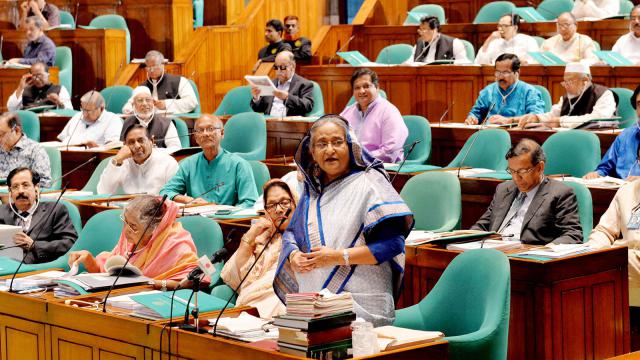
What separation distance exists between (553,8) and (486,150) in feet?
14.7

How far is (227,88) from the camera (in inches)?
452

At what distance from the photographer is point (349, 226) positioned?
3.49 metres

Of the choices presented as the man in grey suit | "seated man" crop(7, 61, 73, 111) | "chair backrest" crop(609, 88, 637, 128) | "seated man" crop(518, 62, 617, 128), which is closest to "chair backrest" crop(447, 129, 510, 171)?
"seated man" crop(518, 62, 617, 128)

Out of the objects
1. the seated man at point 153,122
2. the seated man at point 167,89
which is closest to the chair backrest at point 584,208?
the seated man at point 153,122

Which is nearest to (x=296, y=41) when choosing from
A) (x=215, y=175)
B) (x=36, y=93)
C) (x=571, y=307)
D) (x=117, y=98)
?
(x=117, y=98)

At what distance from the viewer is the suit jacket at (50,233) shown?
5.32 m

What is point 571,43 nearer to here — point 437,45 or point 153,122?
point 437,45

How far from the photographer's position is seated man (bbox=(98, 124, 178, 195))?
21.0 feet

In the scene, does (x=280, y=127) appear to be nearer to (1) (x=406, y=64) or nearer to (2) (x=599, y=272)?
(1) (x=406, y=64)

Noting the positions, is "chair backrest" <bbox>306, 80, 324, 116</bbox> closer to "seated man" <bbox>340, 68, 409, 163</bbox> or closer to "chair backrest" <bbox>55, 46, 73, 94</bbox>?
"seated man" <bbox>340, 68, 409, 163</bbox>

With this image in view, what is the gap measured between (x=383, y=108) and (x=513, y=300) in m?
3.21

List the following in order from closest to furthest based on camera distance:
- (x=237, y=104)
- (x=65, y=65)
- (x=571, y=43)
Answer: (x=571, y=43) → (x=237, y=104) → (x=65, y=65)

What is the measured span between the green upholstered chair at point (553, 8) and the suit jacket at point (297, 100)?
3052 mm

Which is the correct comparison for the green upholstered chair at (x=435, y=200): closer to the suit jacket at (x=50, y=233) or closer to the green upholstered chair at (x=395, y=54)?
the suit jacket at (x=50, y=233)
